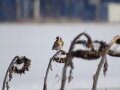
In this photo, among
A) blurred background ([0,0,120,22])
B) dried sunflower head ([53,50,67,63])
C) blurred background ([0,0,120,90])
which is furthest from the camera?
blurred background ([0,0,120,22])

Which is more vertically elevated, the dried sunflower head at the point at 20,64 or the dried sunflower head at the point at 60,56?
the dried sunflower head at the point at 60,56

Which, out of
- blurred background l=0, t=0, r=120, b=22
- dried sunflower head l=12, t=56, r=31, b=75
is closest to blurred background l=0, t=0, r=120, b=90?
blurred background l=0, t=0, r=120, b=22

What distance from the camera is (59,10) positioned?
10.8 meters

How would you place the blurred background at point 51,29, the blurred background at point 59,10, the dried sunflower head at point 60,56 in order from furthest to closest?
the blurred background at point 59,10
the blurred background at point 51,29
the dried sunflower head at point 60,56

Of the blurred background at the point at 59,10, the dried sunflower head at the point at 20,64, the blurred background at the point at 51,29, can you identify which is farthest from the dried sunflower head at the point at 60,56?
the blurred background at the point at 59,10

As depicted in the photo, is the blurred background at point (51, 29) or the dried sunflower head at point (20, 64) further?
the blurred background at point (51, 29)

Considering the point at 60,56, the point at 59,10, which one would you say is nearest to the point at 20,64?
the point at 60,56

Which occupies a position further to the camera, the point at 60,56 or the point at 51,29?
the point at 51,29

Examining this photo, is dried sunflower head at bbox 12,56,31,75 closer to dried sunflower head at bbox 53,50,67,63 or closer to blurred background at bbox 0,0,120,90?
dried sunflower head at bbox 53,50,67,63

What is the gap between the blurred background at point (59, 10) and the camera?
1027 centimetres

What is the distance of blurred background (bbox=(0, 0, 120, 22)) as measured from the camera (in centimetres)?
1027

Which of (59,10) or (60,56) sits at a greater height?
(59,10)

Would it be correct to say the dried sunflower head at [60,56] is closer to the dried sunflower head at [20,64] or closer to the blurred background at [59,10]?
the dried sunflower head at [20,64]

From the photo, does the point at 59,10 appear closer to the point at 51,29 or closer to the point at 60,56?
the point at 51,29
